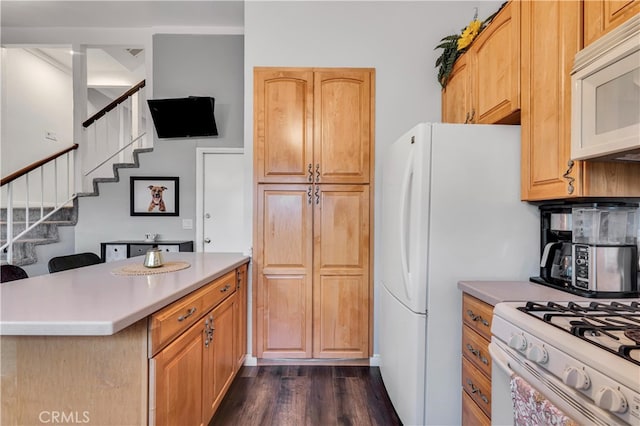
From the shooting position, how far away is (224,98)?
3.59 m

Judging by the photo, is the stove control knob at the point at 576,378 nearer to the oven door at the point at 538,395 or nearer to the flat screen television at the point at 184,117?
the oven door at the point at 538,395

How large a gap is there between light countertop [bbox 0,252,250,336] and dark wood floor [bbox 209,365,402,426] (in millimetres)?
945

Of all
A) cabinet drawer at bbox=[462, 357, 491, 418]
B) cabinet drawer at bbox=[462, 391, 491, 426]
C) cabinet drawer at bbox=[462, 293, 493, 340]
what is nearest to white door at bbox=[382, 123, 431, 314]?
cabinet drawer at bbox=[462, 293, 493, 340]

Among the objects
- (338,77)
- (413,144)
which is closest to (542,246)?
(413,144)

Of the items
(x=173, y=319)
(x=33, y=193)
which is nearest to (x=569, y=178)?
(x=173, y=319)

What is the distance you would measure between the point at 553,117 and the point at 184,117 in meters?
3.40

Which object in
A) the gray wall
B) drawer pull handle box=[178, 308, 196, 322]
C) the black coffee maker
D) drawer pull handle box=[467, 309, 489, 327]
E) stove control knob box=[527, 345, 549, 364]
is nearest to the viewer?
stove control knob box=[527, 345, 549, 364]

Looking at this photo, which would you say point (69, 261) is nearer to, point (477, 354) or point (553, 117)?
point (477, 354)

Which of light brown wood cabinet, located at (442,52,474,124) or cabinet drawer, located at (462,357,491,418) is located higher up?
light brown wood cabinet, located at (442,52,474,124)

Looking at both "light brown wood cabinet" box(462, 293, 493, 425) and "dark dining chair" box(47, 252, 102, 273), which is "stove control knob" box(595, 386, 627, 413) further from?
"dark dining chair" box(47, 252, 102, 273)

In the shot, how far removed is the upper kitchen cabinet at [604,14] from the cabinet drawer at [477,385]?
1.49 m

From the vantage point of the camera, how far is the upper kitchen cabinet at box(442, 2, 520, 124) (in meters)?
1.65

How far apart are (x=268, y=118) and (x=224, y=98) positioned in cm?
→ 139

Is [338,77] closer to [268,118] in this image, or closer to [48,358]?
[268,118]
